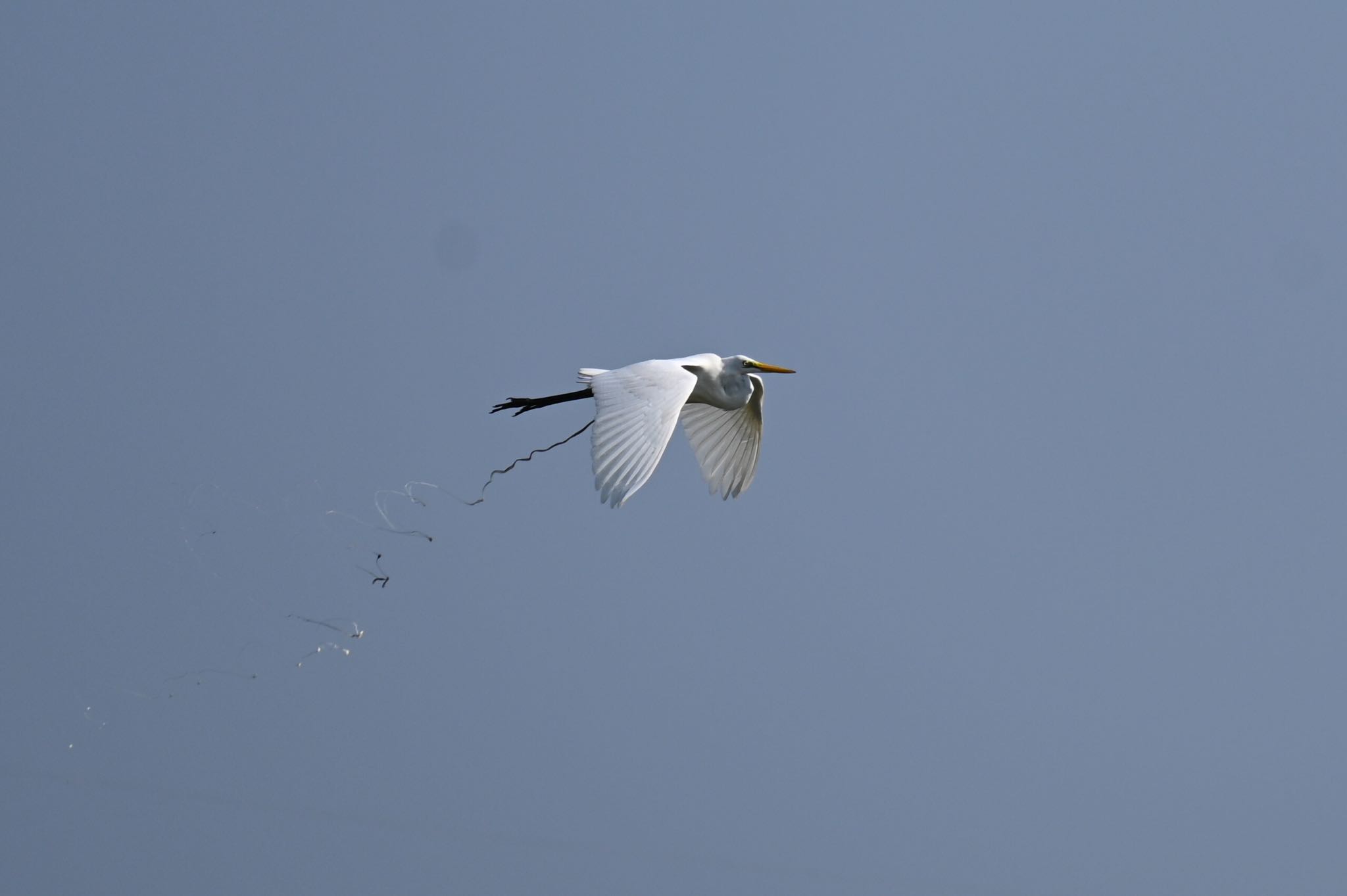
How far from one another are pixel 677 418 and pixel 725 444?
3.06 metres

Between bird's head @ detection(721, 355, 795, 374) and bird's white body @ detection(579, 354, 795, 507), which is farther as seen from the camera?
bird's head @ detection(721, 355, 795, 374)

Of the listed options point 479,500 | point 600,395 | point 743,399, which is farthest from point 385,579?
point 743,399

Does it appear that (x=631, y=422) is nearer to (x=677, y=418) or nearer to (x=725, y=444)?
(x=677, y=418)

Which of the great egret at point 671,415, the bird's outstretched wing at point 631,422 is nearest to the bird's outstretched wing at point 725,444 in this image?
the great egret at point 671,415

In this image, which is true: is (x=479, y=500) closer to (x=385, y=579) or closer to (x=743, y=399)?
(x=385, y=579)

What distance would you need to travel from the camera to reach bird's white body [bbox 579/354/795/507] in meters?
8.40

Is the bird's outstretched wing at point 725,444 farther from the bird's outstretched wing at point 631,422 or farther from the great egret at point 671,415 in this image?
the bird's outstretched wing at point 631,422

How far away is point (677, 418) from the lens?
9.02m

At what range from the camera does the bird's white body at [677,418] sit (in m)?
8.40

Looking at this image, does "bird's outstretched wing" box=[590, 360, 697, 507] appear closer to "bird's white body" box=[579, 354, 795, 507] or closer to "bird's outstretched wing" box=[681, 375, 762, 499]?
"bird's white body" box=[579, 354, 795, 507]

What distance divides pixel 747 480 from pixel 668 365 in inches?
93.2

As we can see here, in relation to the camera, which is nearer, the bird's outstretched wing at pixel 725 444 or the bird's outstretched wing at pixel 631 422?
the bird's outstretched wing at pixel 631 422

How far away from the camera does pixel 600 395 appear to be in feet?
29.6

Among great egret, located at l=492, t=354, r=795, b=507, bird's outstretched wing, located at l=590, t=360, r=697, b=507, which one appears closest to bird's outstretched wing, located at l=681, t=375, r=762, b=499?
great egret, located at l=492, t=354, r=795, b=507
